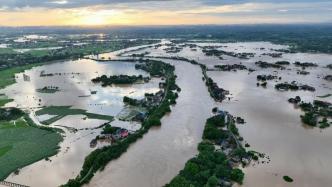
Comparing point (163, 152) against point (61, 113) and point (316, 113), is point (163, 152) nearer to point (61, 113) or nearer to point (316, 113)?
point (61, 113)

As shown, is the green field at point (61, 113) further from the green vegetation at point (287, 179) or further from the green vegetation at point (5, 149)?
the green vegetation at point (287, 179)

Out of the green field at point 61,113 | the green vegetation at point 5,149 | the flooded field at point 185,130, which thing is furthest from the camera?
the green field at point 61,113

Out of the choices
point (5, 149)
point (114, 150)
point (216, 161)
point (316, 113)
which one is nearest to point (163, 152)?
point (114, 150)

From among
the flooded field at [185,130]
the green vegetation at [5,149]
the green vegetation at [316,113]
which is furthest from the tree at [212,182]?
the green vegetation at [316,113]

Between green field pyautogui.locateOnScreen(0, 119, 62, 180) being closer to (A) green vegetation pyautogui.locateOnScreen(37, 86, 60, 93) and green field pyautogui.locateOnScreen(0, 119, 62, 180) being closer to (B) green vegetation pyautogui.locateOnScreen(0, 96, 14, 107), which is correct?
(B) green vegetation pyautogui.locateOnScreen(0, 96, 14, 107)

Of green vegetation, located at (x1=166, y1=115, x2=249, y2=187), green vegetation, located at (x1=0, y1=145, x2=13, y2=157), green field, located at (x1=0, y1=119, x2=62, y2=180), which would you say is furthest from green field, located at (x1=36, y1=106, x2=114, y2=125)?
green vegetation, located at (x1=166, y1=115, x2=249, y2=187)

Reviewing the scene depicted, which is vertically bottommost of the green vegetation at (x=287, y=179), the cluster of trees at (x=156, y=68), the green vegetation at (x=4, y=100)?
the green vegetation at (x=287, y=179)
